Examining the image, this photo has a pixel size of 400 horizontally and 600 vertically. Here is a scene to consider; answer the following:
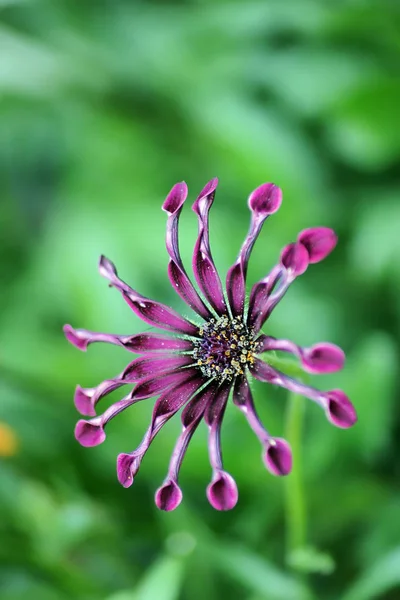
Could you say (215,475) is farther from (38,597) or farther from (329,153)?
(329,153)

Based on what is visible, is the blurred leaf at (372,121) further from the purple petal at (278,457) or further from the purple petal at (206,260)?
the purple petal at (278,457)

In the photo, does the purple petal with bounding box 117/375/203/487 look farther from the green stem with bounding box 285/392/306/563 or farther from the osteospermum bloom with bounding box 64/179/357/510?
the green stem with bounding box 285/392/306/563

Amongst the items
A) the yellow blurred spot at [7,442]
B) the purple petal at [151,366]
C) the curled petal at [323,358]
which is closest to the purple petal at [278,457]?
the curled petal at [323,358]

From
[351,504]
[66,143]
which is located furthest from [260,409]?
[66,143]

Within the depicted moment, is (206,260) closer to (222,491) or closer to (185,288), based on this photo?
(185,288)

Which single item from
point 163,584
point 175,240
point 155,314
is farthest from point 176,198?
point 163,584
